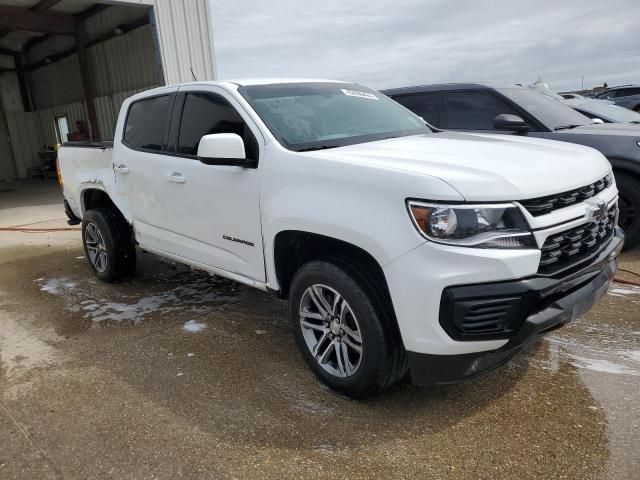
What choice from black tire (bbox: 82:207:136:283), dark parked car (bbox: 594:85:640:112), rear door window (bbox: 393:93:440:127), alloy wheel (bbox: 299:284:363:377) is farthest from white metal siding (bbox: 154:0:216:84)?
dark parked car (bbox: 594:85:640:112)

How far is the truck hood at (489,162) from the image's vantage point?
7.63 feet

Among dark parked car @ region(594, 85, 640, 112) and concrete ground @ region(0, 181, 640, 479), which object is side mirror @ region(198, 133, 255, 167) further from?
dark parked car @ region(594, 85, 640, 112)

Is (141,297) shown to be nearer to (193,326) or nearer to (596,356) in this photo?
(193,326)

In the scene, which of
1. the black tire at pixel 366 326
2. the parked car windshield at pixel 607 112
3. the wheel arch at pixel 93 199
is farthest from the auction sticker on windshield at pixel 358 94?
the parked car windshield at pixel 607 112

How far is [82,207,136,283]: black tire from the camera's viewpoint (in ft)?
16.5

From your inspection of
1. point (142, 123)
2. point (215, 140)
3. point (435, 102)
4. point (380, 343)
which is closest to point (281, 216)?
point (215, 140)

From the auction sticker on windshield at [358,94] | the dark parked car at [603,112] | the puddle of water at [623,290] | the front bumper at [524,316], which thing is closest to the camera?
the front bumper at [524,316]

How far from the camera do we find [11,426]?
2.83m

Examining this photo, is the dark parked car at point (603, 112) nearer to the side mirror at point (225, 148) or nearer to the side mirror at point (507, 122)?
the side mirror at point (507, 122)

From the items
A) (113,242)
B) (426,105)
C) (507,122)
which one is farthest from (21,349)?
(426,105)

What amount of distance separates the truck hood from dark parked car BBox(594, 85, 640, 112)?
14653mm

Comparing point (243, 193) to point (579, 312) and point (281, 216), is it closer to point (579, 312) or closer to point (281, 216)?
point (281, 216)

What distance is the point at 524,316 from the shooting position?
2.29m

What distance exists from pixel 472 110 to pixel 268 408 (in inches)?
175
